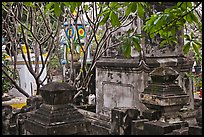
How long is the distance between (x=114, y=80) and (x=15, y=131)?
2.60m

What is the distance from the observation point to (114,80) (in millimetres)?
7145

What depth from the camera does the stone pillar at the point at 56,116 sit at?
3703mm

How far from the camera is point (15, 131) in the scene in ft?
16.9

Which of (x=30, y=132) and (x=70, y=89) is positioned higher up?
(x=70, y=89)

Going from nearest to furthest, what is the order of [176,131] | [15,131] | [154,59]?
[176,131]
[15,131]
[154,59]

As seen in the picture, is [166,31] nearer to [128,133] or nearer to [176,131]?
[176,131]

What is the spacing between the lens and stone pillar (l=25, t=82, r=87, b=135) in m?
3.70

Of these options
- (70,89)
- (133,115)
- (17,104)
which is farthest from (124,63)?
(17,104)

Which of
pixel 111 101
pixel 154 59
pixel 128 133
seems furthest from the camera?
pixel 111 101

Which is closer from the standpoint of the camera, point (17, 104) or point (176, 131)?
point (176, 131)

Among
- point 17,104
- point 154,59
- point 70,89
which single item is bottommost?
point 17,104

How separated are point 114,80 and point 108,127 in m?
1.89

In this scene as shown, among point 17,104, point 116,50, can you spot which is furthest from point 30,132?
point 17,104

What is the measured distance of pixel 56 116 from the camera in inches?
149
